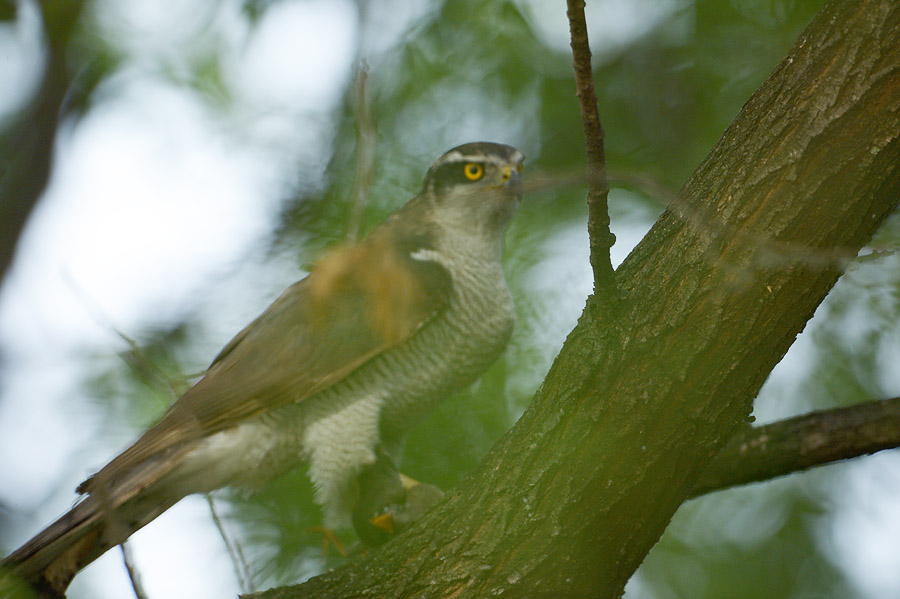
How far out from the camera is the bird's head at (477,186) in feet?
11.3

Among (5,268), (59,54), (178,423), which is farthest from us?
(178,423)

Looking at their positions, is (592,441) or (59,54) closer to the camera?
(592,441)

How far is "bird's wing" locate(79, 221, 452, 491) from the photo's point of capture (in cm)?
291

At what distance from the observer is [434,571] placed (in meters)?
2.22

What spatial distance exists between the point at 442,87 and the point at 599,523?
2.26m

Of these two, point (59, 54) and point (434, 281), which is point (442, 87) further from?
point (59, 54)

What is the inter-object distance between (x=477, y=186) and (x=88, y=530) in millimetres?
2007

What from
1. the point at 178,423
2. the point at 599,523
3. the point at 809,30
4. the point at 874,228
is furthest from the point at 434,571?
the point at 809,30

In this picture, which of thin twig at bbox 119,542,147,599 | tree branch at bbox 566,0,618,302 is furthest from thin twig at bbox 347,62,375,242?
thin twig at bbox 119,542,147,599

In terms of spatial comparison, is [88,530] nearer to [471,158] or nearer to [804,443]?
[471,158]

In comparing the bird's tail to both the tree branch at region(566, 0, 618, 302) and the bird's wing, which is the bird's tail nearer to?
the bird's wing

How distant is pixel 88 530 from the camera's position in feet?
8.19

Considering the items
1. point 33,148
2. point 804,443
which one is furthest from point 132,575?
point 804,443

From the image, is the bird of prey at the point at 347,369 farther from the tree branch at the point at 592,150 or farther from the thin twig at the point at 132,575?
the tree branch at the point at 592,150
